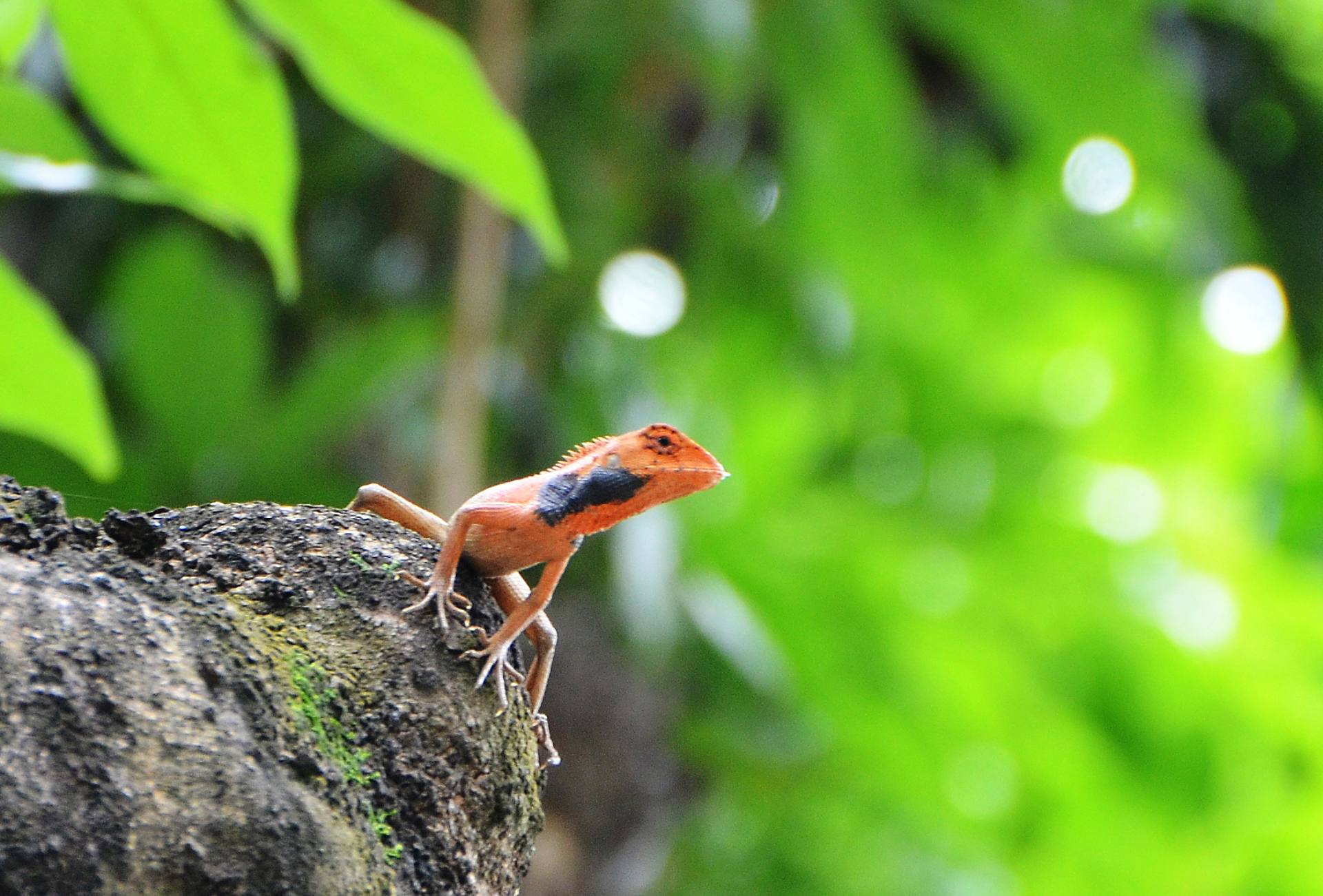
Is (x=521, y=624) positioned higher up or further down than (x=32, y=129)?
further down

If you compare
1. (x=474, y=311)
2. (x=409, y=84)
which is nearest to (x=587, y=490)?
(x=409, y=84)

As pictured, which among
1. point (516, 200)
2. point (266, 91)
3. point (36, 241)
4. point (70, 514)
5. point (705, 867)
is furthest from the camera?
A: point (705, 867)

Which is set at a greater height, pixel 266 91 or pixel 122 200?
pixel 266 91

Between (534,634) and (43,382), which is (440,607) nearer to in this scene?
(534,634)

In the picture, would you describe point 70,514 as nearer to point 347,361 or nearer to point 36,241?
point 347,361

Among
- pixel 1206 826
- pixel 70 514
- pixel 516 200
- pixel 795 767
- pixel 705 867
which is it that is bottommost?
pixel 705 867

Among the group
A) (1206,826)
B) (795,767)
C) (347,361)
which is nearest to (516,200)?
(347,361)
